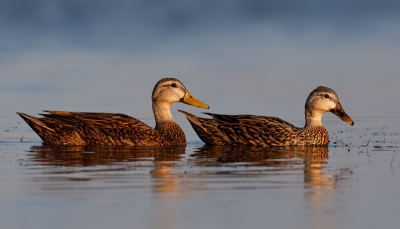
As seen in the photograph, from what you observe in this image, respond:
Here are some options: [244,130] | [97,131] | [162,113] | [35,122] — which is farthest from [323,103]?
[35,122]

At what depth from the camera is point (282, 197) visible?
26.6ft

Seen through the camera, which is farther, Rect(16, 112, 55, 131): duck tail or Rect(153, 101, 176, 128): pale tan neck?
Rect(153, 101, 176, 128): pale tan neck

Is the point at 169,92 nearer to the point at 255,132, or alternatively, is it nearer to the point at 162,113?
the point at 162,113

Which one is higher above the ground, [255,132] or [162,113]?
[162,113]

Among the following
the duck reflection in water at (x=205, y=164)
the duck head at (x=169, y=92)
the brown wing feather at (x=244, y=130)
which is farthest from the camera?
the duck head at (x=169, y=92)

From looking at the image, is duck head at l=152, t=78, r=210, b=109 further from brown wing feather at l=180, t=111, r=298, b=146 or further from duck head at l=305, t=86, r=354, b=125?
duck head at l=305, t=86, r=354, b=125

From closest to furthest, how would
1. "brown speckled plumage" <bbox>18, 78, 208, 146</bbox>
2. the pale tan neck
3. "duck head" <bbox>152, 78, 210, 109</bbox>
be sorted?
"brown speckled plumage" <bbox>18, 78, 208, 146</bbox>, the pale tan neck, "duck head" <bbox>152, 78, 210, 109</bbox>

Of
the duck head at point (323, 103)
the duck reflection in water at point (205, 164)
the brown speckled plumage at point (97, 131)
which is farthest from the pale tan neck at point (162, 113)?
the duck head at point (323, 103)

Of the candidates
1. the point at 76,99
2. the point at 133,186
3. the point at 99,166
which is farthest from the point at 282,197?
the point at 76,99

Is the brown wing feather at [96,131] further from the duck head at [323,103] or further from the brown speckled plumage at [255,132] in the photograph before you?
the duck head at [323,103]

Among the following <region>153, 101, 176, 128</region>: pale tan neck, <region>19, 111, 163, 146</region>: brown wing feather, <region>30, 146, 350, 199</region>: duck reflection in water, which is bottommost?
<region>30, 146, 350, 199</region>: duck reflection in water

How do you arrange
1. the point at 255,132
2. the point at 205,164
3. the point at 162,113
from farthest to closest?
the point at 162,113 → the point at 255,132 → the point at 205,164

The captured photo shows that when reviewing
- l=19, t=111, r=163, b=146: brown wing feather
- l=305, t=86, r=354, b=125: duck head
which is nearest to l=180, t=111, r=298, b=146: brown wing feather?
l=305, t=86, r=354, b=125: duck head

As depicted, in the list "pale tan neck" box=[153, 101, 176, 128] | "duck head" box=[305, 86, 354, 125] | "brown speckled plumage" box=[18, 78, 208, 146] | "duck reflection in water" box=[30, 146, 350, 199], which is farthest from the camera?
"duck head" box=[305, 86, 354, 125]
